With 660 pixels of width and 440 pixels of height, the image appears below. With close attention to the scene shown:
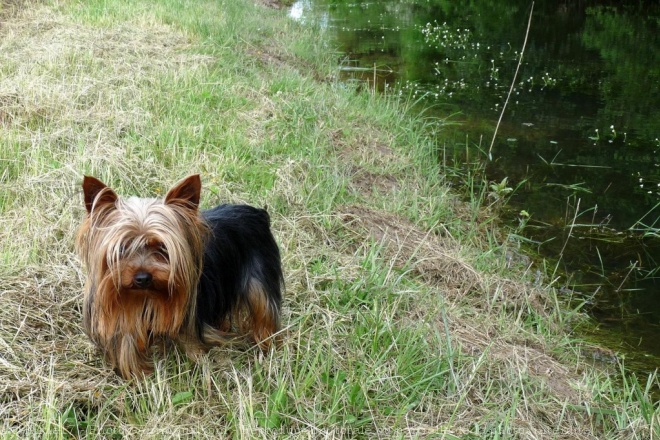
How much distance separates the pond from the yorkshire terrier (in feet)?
9.89

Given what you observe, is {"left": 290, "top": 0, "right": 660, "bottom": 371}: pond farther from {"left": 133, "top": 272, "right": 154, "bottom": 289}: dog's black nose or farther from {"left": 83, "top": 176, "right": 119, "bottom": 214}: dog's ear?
{"left": 83, "top": 176, "right": 119, "bottom": 214}: dog's ear

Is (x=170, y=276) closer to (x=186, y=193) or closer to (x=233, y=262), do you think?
(x=186, y=193)

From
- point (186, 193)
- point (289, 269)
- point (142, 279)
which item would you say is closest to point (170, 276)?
point (142, 279)

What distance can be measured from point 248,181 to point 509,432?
304 cm

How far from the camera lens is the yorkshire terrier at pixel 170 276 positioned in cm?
284

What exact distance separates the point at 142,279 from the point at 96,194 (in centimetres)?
41

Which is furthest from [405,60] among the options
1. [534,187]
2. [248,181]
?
[248,181]

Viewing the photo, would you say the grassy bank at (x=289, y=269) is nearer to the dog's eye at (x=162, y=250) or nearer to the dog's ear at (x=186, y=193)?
→ the dog's eye at (x=162, y=250)

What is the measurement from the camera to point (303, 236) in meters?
5.01

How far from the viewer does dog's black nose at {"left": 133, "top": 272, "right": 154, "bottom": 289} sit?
9.23ft

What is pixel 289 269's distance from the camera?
452cm

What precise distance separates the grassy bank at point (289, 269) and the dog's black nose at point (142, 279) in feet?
1.98

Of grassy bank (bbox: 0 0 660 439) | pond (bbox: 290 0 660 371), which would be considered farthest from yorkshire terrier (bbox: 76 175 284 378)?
pond (bbox: 290 0 660 371)

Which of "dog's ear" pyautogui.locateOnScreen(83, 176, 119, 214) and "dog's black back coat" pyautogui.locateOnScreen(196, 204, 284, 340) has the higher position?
"dog's ear" pyautogui.locateOnScreen(83, 176, 119, 214)
